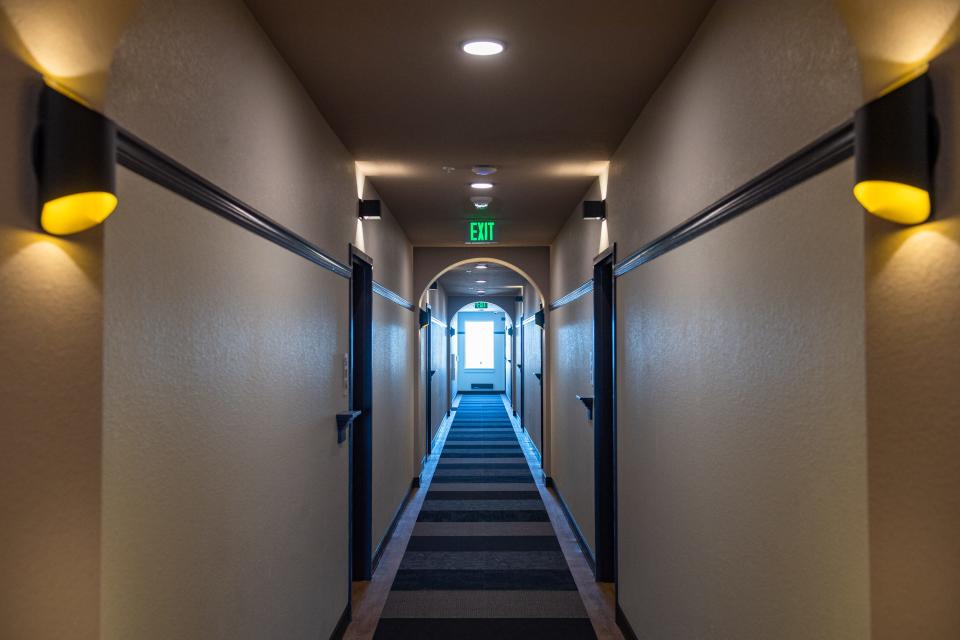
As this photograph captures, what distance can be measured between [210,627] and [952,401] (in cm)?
190

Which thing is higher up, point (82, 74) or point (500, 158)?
point (500, 158)

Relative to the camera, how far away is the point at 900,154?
4.00 ft

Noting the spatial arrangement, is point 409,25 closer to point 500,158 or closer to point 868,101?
point 868,101

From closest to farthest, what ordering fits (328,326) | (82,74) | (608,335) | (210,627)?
(82,74) < (210,627) < (328,326) < (608,335)

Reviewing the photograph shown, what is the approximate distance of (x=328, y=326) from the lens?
11.7 feet

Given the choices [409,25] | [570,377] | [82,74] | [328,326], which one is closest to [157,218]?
[82,74]

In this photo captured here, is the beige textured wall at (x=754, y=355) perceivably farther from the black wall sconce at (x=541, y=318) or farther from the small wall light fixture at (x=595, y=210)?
the black wall sconce at (x=541, y=318)

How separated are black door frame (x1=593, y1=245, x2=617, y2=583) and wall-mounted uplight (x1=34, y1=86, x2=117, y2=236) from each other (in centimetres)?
370

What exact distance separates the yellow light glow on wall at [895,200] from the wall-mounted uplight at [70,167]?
1426mm

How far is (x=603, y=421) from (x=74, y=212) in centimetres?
402

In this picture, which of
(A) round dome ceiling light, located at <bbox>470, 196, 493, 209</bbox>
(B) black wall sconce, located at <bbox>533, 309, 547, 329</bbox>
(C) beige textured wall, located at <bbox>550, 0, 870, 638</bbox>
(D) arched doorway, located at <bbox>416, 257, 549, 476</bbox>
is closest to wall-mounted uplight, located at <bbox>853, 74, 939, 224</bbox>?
(C) beige textured wall, located at <bbox>550, 0, 870, 638</bbox>

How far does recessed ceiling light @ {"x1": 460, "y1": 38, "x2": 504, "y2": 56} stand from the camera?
102 inches

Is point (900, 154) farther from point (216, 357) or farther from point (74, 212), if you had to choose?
point (216, 357)

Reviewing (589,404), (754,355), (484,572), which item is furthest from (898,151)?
(484,572)
